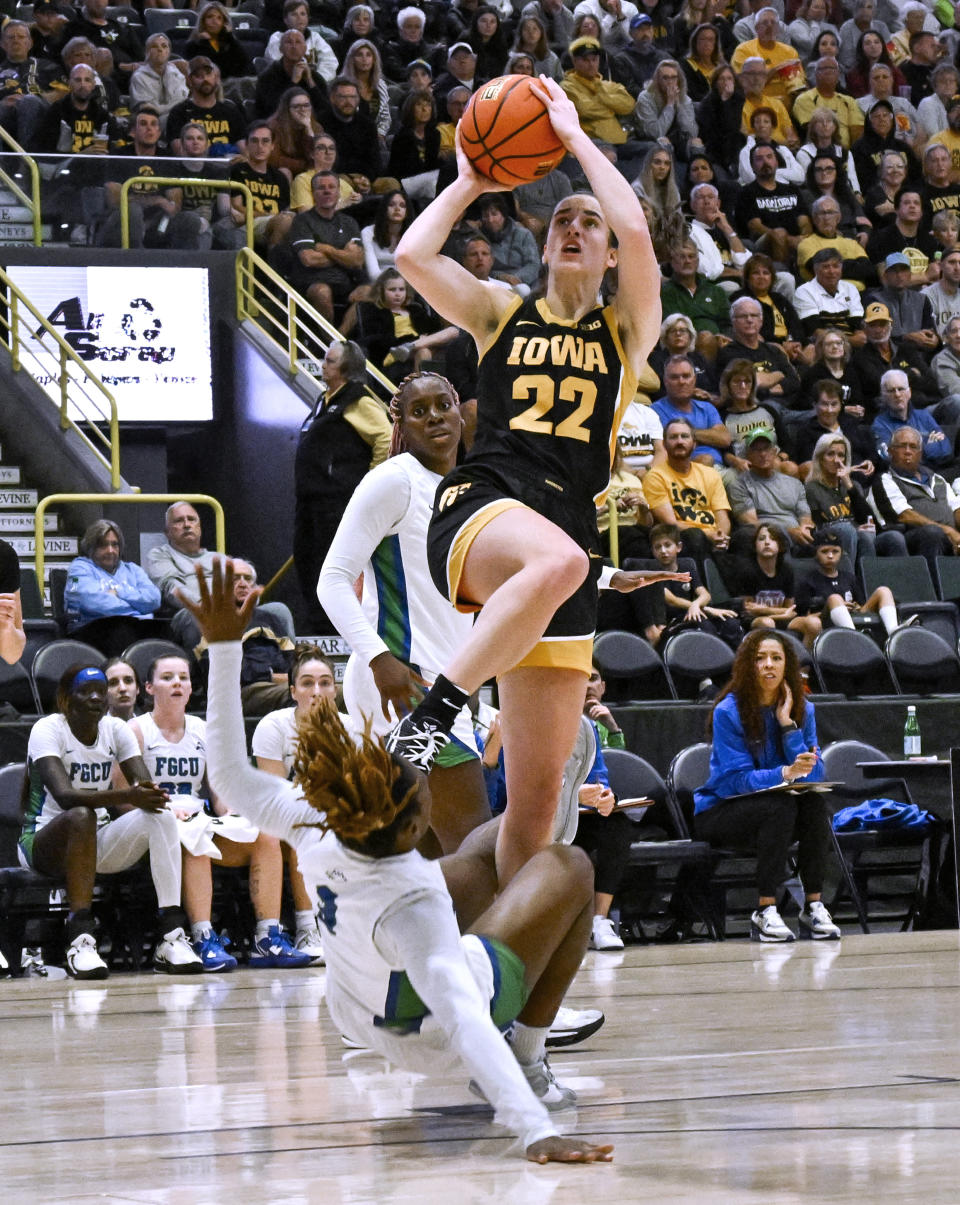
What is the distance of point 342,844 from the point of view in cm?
300

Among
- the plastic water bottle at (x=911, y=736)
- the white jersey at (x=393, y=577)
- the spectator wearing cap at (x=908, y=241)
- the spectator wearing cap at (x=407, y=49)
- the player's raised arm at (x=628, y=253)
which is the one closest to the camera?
the player's raised arm at (x=628, y=253)

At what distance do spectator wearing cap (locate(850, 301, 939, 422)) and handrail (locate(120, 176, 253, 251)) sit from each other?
456cm

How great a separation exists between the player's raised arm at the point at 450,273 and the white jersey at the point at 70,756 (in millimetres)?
4091

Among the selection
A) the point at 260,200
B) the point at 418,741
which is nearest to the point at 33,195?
the point at 260,200

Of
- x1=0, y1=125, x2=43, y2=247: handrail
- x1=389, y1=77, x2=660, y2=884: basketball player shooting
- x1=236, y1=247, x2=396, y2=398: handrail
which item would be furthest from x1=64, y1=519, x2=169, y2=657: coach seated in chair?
x1=389, y1=77, x2=660, y2=884: basketball player shooting

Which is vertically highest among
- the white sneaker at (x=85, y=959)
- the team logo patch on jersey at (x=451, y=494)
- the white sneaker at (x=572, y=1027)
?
the team logo patch on jersey at (x=451, y=494)

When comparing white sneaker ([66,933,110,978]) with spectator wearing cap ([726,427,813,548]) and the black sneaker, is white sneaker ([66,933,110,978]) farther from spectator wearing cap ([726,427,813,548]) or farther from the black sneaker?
spectator wearing cap ([726,427,813,548])

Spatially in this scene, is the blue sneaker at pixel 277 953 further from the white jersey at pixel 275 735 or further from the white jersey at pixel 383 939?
the white jersey at pixel 383 939

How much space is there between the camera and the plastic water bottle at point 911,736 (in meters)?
9.38

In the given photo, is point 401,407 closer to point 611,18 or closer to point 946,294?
point 946,294

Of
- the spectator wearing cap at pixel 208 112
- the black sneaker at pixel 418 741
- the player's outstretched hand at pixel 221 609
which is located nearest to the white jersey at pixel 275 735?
the black sneaker at pixel 418 741

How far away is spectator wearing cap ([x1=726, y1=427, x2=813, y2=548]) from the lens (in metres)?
11.5

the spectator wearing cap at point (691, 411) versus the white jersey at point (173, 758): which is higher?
the spectator wearing cap at point (691, 411)

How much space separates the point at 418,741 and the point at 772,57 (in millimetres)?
14886
